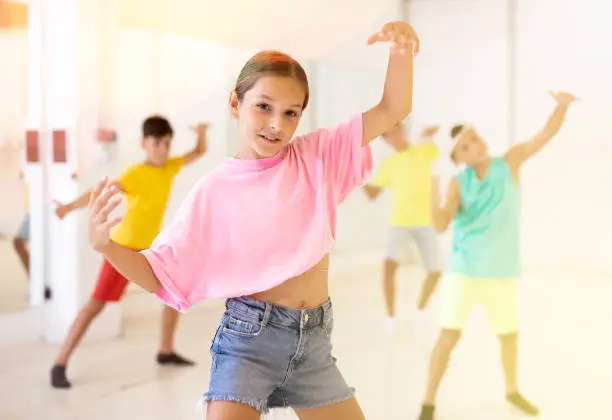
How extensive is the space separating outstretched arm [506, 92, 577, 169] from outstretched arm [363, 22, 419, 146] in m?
0.75

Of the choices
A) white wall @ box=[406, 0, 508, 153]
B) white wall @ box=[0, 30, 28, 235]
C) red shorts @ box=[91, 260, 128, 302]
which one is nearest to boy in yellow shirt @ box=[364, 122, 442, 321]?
white wall @ box=[406, 0, 508, 153]

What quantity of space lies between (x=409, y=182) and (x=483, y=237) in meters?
0.57

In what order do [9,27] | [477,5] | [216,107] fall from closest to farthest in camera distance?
[477,5] → [9,27] → [216,107]

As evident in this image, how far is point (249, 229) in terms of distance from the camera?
3.24 feet

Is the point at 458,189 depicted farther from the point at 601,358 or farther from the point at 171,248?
the point at 171,248

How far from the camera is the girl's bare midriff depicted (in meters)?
1.00

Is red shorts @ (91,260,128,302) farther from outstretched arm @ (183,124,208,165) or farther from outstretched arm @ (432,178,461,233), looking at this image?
outstretched arm @ (432,178,461,233)

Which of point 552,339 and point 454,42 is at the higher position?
point 454,42

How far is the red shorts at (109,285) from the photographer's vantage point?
197 centimetres

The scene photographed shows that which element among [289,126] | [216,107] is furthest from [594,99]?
[216,107]

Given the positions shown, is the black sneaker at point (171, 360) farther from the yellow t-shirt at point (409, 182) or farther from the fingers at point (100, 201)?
the fingers at point (100, 201)

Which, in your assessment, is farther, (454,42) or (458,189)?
(454,42)

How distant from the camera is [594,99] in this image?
1.63 metres

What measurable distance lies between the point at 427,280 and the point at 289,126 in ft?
4.21
